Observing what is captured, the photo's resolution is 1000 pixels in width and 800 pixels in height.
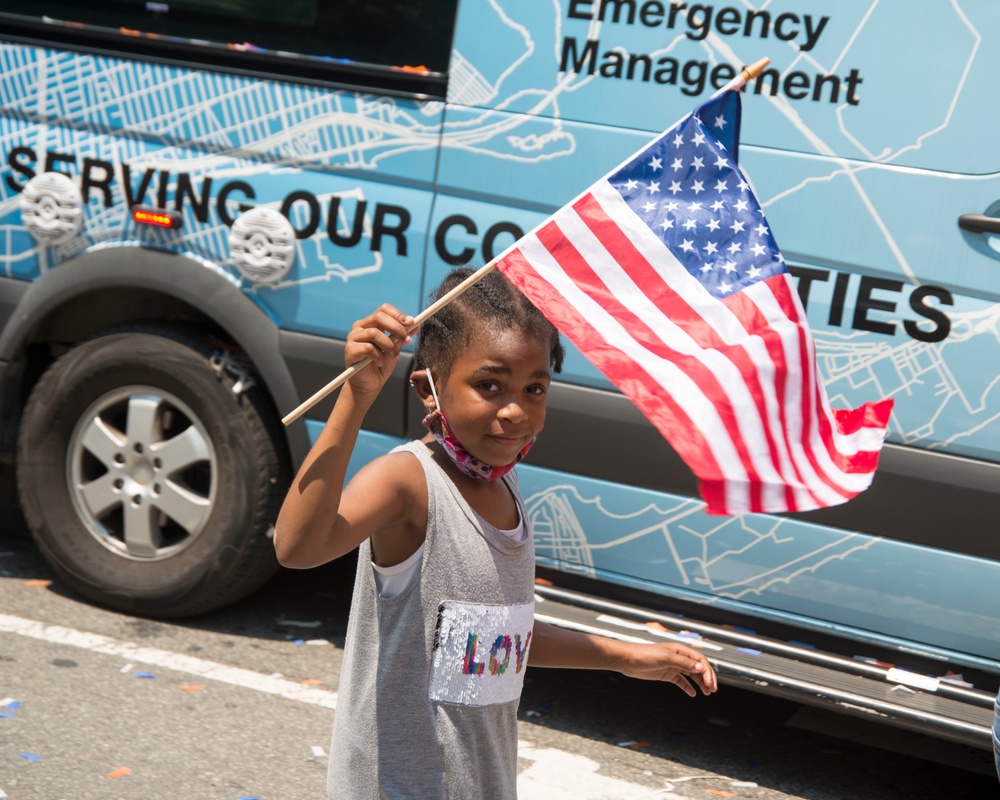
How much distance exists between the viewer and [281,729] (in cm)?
398

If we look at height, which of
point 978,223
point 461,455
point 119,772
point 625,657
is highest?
point 978,223

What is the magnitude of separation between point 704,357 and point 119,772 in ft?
6.93

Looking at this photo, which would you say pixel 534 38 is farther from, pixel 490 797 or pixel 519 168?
pixel 490 797

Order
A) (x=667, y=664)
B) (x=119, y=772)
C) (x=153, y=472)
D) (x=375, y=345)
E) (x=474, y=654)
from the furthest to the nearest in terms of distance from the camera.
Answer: (x=153, y=472) < (x=119, y=772) < (x=667, y=664) < (x=474, y=654) < (x=375, y=345)

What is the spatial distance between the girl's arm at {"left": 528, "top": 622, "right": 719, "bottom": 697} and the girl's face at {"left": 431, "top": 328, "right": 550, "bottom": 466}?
0.43 meters

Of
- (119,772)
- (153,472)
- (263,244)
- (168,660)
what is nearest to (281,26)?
(263,244)

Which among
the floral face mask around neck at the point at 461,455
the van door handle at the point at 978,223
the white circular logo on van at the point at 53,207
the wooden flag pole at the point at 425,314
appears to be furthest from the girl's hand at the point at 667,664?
the white circular logo on van at the point at 53,207

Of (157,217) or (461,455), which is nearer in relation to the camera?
(461,455)

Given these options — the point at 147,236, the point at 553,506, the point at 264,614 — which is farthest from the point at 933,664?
the point at 147,236

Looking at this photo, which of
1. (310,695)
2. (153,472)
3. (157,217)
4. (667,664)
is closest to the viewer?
(667,664)

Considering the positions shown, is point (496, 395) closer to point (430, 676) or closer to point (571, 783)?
point (430, 676)

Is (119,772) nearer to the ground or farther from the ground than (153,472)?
nearer to the ground

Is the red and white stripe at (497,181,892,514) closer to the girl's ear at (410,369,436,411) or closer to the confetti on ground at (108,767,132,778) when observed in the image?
the girl's ear at (410,369,436,411)

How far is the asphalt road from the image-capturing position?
3693 millimetres
